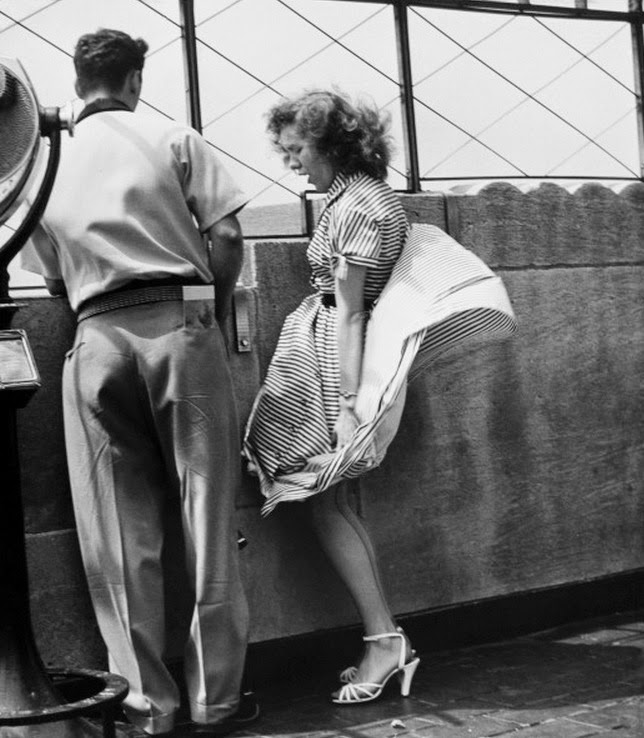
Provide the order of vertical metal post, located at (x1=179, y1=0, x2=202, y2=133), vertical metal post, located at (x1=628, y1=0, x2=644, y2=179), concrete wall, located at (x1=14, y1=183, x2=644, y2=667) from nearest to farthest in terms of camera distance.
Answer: concrete wall, located at (x1=14, y1=183, x2=644, y2=667) < vertical metal post, located at (x1=179, y1=0, x2=202, y2=133) < vertical metal post, located at (x1=628, y1=0, x2=644, y2=179)

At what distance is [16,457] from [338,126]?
1.81 meters

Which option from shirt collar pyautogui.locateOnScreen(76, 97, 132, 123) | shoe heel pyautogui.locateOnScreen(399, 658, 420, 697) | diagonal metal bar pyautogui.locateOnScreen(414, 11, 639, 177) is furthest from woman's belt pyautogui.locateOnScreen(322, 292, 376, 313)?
diagonal metal bar pyautogui.locateOnScreen(414, 11, 639, 177)

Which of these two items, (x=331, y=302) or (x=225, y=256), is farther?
(x=331, y=302)

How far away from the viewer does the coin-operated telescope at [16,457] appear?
12.1 ft

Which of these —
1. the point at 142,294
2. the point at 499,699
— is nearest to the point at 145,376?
the point at 142,294

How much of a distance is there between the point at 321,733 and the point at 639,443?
7.71 feet

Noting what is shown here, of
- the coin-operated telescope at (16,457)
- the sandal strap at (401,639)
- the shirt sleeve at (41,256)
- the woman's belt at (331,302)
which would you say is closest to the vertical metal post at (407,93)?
the woman's belt at (331,302)

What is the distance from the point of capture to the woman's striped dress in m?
4.85

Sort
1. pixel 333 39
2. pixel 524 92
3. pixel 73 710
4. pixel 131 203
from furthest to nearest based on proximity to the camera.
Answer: pixel 524 92 < pixel 333 39 < pixel 131 203 < pixel 73 710

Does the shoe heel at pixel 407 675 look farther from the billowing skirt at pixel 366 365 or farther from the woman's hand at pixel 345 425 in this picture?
the woman's hand at pixel 345 425

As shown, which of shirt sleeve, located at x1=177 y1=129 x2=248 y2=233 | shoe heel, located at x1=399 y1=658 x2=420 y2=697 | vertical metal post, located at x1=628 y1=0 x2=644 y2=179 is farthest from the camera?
vertical metal post, located at x1=628 y1=0 x2=644 y2=179

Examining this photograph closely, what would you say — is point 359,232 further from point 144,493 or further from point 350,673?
point 350,673

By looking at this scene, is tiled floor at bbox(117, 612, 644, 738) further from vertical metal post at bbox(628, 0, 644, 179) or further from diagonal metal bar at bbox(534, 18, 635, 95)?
diagonal metal bar at bbox(534, 18, 635, 95)

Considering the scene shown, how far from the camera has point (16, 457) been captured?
3.85 m
